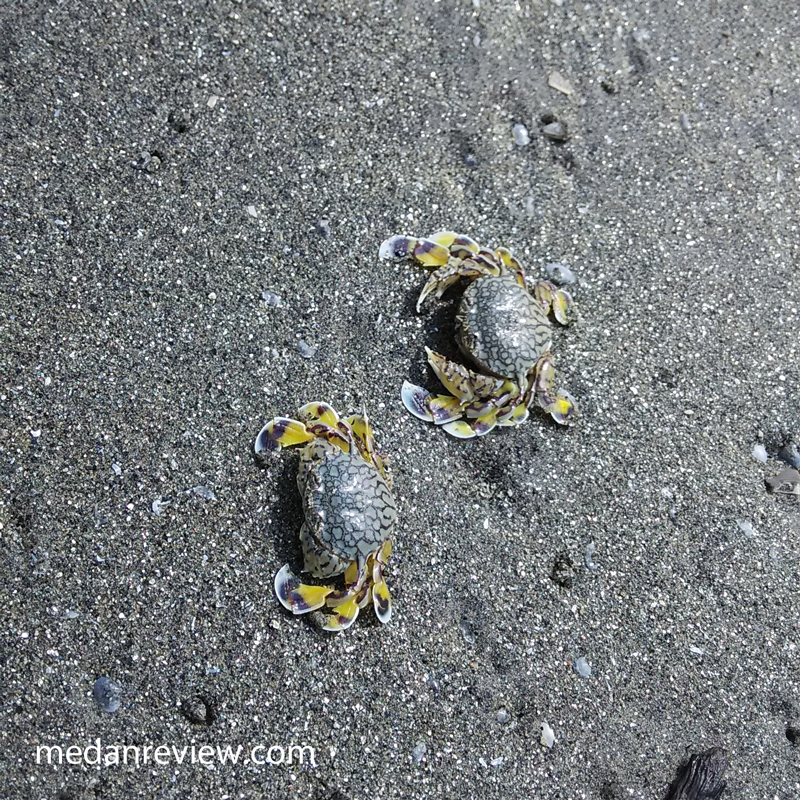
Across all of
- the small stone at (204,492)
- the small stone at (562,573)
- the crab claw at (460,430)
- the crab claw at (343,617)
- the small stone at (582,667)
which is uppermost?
the crab claw at (460,430)

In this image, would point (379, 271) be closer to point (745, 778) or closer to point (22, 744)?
point (22, 744)

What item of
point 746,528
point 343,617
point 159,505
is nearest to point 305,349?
point 159,505

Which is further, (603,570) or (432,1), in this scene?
(432,1)

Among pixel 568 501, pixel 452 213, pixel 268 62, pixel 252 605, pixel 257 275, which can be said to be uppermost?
pixel 268 62

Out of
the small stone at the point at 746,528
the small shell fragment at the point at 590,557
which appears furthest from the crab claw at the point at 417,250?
the small stone at the point at 746,528

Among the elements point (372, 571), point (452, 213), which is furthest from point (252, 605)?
Answer: point (452, 213)

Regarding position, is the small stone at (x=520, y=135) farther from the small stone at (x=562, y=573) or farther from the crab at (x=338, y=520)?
the small stone at (x=562, y=573)

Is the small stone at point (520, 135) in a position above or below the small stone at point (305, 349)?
above
